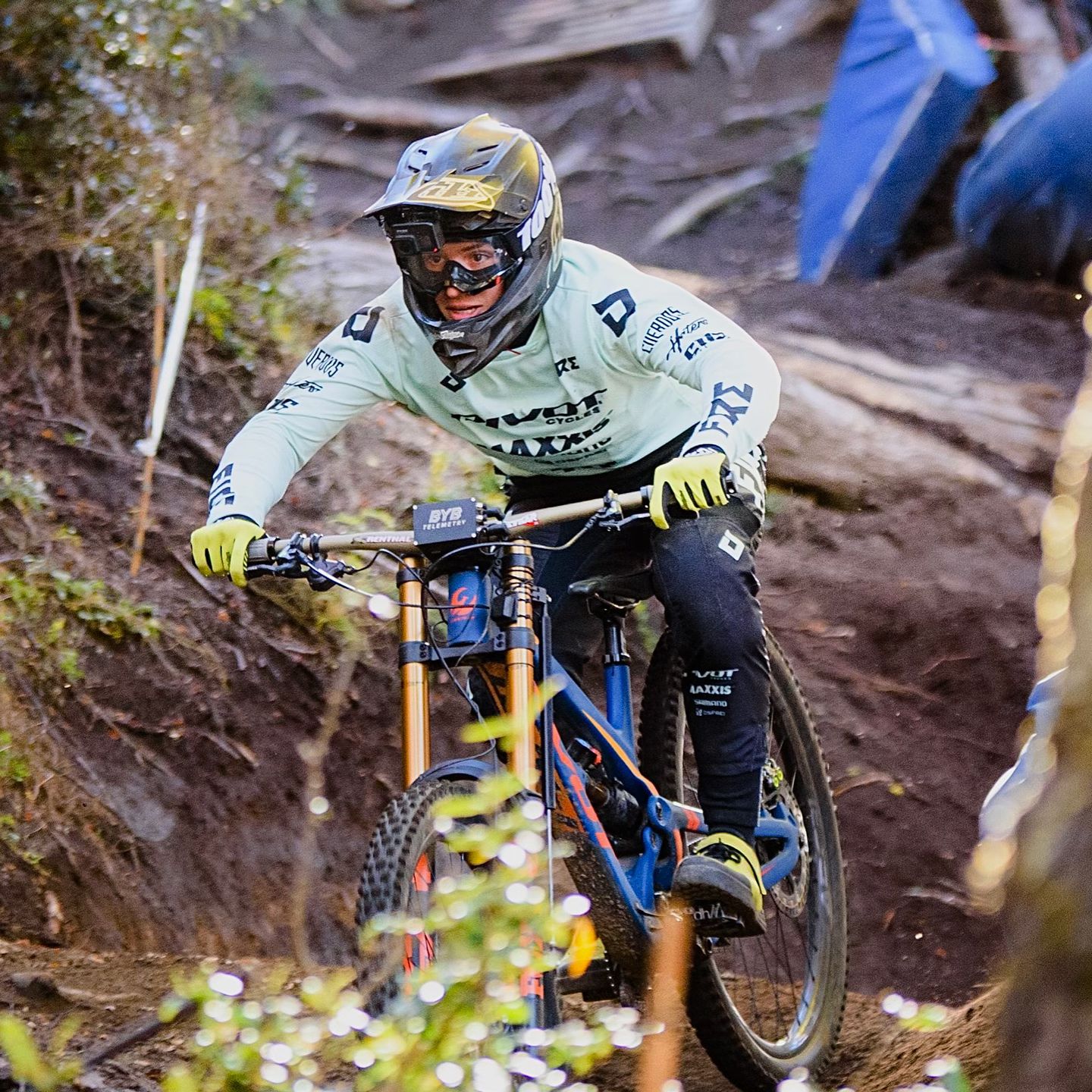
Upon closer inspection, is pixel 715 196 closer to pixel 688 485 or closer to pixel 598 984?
pixel 598 984

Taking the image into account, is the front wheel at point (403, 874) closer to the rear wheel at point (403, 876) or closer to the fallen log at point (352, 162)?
the rear wheel at point (403, 876)

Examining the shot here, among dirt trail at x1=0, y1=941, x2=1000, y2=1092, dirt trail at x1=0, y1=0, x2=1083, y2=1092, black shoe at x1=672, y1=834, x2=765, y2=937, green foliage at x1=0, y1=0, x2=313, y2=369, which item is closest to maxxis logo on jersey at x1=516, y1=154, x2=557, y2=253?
black shoe at x1=672, y1=834, x2=765, y2=937

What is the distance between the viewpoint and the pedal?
12.2 ft

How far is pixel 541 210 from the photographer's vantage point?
3.74m

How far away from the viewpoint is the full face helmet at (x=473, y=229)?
3.53 metres

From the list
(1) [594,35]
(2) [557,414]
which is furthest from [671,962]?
(1) [594,35]

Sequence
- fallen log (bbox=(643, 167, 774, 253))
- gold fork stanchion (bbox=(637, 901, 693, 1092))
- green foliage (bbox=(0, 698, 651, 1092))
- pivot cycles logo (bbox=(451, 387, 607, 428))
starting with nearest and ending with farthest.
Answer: green foliage (bbox=(0, 698, 651, 1092)), gold fork stanchion (bbox=(637, 901, 693, 1092)), pivot cycles logo (bbox=(451, 387, 607, 428)), fallen log (bbox=(643, 167, 774, 253))

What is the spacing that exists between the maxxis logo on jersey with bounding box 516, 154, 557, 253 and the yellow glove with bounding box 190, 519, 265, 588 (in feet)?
3.19

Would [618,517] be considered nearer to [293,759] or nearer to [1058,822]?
[1058,822]

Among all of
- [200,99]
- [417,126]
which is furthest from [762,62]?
[200,99]

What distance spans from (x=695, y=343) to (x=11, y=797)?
2.49 m

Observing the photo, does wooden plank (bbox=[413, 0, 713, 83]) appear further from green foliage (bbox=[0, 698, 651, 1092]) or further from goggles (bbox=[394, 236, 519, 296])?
green foliage (bbox=[0, 698, 651, 1092])

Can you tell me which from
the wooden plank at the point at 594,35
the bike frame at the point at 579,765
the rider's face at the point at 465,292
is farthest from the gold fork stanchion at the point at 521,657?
the wooden plank at the point at 594,35

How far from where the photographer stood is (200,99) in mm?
6809
